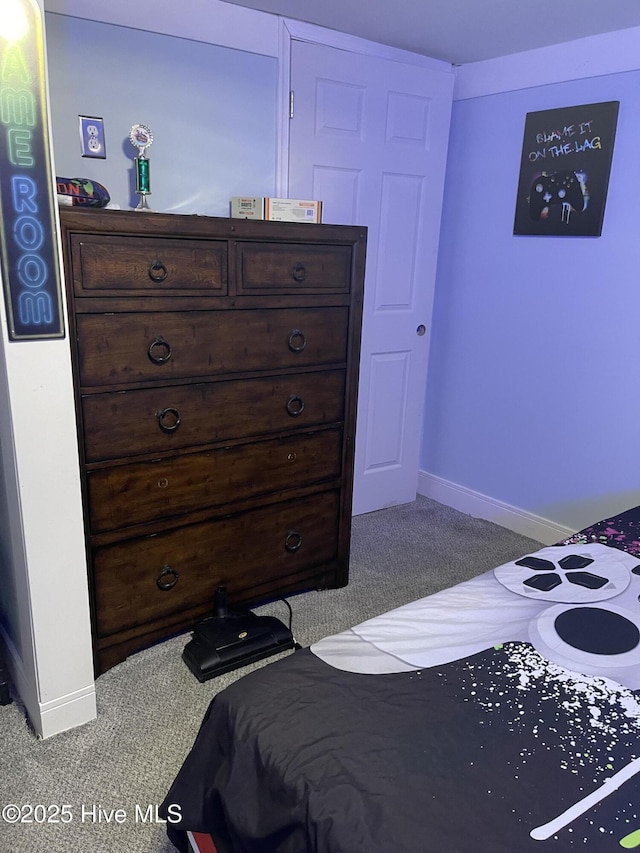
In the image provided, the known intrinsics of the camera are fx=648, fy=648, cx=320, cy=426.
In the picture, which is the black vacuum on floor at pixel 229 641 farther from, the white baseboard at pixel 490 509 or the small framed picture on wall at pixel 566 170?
the small framed picture on wall at pixel 566 170

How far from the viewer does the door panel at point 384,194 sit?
2766 mm

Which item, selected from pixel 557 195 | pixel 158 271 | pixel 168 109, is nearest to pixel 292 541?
pixel 158 271

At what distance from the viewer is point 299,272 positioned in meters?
2.23

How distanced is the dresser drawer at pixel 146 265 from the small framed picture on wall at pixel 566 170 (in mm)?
1610

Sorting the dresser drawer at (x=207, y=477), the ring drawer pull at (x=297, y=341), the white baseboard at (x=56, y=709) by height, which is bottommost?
the white baseboard at (x=56, y=709)

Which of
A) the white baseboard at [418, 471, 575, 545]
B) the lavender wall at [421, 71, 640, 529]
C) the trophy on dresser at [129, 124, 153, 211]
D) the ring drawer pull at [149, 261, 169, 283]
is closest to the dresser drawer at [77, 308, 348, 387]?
the ring drawer pull at [149, 261, 169, 283]

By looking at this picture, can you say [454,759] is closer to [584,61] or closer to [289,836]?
[289,836]

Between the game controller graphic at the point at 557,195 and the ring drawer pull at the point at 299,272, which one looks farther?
the game controller graphic at the point at 557,195

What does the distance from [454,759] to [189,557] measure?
54.4 inches

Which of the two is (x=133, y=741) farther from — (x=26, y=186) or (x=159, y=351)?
(x=26, y=186)

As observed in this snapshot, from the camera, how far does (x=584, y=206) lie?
2744 millimetres

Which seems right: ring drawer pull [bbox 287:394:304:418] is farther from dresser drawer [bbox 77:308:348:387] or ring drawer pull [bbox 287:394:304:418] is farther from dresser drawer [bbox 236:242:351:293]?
dresser drawer [bbox 236:242:351:293]

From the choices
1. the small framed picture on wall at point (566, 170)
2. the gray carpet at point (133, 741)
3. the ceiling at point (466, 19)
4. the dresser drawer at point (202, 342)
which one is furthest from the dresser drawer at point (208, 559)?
the ceiling at point (466, 19)

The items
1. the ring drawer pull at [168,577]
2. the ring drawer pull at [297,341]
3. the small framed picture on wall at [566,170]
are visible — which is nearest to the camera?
the ring drawer pull at [168,577]
